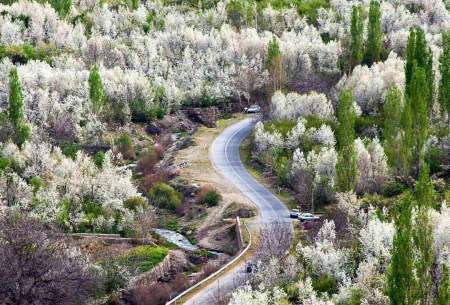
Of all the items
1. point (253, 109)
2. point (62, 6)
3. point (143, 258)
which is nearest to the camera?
point (143, 258)

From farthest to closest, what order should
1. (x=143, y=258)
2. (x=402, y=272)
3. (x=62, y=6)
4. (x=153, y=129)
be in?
(x=62, y=6) → (x=153, y=129) → (x=143, y=258) → (x=402, y=272)

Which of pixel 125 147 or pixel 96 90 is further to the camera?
pixel 96 90

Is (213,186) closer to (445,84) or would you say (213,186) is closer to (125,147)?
(125,147)

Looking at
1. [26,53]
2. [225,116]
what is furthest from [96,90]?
[26,53]

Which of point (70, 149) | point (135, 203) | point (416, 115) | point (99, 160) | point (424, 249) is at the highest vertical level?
point (416, 115)

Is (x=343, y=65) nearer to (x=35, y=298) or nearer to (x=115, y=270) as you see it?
(x=115, y=270)

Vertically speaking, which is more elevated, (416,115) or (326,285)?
(416,115)
